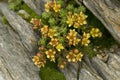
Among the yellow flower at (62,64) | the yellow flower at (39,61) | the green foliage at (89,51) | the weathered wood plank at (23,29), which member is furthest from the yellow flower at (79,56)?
the weathered wood plank at (23,29)

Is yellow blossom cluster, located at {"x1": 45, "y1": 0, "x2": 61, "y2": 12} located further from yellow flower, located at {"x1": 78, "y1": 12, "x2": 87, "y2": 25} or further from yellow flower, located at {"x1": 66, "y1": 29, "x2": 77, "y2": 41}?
yellow flower, located at {"x1": 66, "y1": 29, "x2": 77, "y2": 41}

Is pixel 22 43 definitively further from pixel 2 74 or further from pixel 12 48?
pixel 2 74

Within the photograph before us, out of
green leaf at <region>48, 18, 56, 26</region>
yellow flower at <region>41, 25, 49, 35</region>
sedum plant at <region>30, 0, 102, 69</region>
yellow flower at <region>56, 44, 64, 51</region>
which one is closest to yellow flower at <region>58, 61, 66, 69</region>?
sedum plant at <region>30, 0, 102, 69</region>

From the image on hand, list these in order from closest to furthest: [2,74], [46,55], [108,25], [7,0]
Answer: [108,25]
[2,74]
[46,55]
[7,0]

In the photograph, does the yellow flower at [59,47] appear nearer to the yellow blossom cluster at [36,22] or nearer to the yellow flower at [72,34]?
the yellow flower at [72,34]

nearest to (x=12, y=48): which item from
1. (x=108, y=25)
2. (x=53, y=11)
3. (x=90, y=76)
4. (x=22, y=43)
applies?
(x=22, y=43)

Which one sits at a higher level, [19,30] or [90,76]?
[19,30]

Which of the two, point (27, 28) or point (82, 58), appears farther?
point (27, 28)
